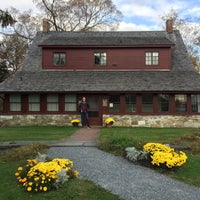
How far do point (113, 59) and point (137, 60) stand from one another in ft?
5.78

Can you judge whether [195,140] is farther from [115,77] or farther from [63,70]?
[63,70]

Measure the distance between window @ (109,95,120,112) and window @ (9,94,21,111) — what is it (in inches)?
243

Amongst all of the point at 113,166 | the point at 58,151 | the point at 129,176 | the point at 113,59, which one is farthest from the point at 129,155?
the point at 113,59

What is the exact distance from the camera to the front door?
23.8 m

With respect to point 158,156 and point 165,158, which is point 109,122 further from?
point 165,158

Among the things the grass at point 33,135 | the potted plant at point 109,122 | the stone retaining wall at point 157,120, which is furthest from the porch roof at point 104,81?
the grass at point 33,135

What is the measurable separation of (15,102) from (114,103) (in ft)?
22.0

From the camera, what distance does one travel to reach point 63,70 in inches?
1023

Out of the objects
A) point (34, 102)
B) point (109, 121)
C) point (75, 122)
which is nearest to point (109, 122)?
point (109, 121)

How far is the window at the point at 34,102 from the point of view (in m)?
24.0

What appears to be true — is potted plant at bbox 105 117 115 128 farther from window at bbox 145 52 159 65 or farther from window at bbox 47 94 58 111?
window at bbox 145 52 159 65

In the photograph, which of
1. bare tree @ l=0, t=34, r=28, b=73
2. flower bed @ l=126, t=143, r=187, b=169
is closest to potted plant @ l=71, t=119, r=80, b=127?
flower bed @ l=126, t=143, r=187, b=169

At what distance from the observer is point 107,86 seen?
919 inches

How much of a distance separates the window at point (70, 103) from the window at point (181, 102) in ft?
22.4
